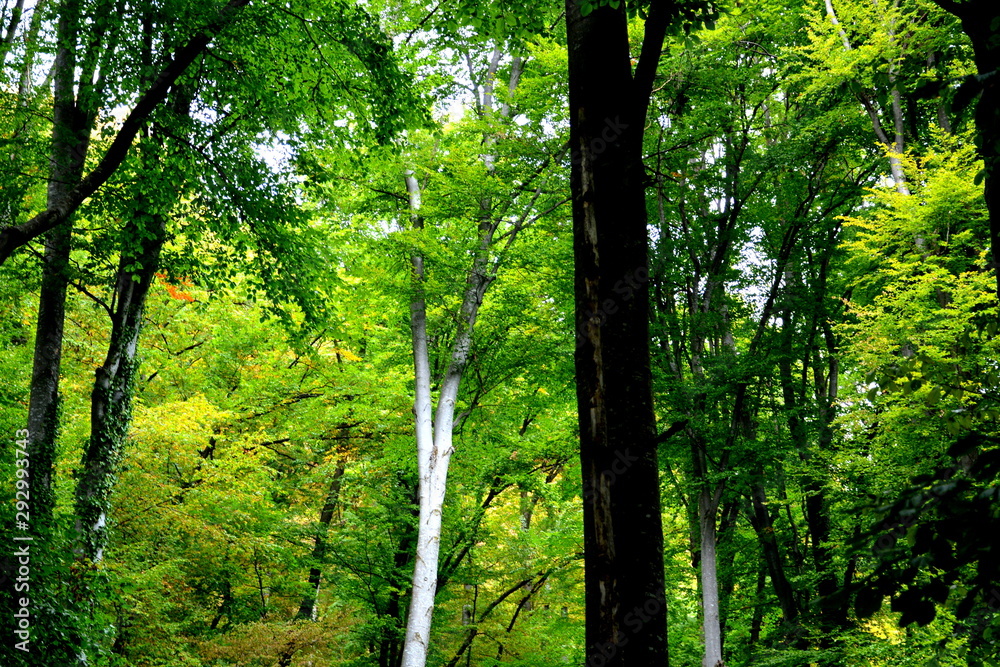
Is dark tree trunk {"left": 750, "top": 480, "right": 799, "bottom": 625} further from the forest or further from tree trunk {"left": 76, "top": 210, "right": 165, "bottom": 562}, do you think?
tree trunk {"left": 76, "top": 210, "right": 165, "bottom": 562}

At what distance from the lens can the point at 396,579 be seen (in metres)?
10.2

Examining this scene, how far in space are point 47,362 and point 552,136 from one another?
699 centimetres

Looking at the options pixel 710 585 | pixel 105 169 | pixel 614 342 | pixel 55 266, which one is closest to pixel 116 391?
pixel 55 266

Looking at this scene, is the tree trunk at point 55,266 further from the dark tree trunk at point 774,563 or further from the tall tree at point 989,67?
the dark tree trunk at point 774,563

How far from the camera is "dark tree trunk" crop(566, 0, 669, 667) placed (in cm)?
190

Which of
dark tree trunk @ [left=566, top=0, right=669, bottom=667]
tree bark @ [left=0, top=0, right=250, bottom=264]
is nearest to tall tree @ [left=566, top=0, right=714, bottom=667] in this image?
dark tree trunk @ [left=566, top=0, right=669, bottom=667]

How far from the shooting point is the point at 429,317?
11.3 metres

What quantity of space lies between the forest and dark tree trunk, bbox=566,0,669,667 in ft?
3.02

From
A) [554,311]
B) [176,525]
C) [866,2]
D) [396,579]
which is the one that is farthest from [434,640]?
[866,2]

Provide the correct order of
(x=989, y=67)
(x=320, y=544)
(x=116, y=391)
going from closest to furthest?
(x=989, y=67), (x=116, y=391), (x=320, y=544)

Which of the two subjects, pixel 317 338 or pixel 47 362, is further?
pixel 317 338

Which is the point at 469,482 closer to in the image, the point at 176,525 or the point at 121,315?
the point at 176,525

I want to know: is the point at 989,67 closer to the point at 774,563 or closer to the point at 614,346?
the point at 614,346

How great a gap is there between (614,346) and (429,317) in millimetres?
9370
